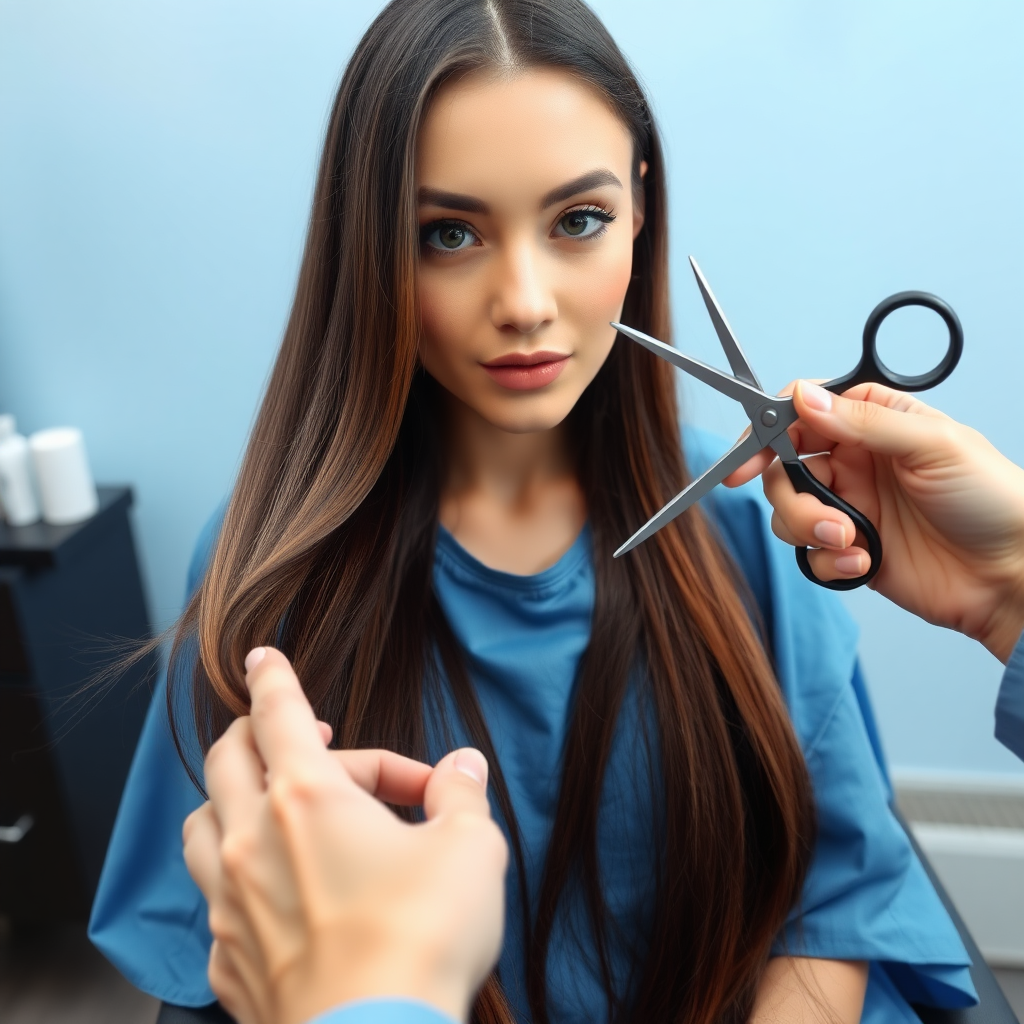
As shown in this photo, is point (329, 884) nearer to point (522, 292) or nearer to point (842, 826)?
point (522, 292)

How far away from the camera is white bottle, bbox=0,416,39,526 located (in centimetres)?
135

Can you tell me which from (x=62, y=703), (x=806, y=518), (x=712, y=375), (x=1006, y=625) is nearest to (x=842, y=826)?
(x=1006, y=625)

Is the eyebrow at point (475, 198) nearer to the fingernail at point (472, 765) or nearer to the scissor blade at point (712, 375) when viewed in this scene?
the scissor blade at point (712, 375)

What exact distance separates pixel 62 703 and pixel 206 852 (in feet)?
3.25

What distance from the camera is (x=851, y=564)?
71cm

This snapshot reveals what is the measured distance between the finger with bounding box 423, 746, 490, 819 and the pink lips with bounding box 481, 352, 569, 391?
35 cm

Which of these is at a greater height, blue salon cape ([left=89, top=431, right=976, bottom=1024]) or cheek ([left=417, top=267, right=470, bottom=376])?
cheek ([left=417, top=267, right=470, bottom=376])

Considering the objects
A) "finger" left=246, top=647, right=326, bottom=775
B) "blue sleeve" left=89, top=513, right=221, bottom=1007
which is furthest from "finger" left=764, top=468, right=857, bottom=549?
"blue sleeve" left=89, top=513, right=221, bottom=1007

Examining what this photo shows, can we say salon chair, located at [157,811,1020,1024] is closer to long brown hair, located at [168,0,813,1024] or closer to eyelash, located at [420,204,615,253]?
long brown hair, located at [168,0,813,1024]

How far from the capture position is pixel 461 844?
17.1 inches

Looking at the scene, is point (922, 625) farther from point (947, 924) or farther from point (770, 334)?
point (947, 924)

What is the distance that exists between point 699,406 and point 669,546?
0.53 meters

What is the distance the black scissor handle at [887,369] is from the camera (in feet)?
2.12

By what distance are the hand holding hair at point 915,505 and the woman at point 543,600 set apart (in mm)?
179
